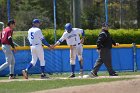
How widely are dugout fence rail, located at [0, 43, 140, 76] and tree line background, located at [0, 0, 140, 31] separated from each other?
28.1 metres

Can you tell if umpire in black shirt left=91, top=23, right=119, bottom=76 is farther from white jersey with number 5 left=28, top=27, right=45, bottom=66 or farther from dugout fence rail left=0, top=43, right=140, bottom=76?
dugout fence rail left=0, top=43, right=140, bottom=76

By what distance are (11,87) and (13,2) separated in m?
43.7

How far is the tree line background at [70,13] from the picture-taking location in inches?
1916

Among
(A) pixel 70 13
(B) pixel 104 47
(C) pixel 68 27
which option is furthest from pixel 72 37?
(A) pixel 70 13

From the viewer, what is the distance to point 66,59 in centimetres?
1842

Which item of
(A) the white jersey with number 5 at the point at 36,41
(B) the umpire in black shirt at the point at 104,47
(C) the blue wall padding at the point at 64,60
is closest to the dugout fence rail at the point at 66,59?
(C) the blue wall padding at the point at 64,60

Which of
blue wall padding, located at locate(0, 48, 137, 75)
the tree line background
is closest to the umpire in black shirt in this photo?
blue wall padding, located at locate(0, 48, 137, 75)

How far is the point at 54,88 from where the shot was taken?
12188 millimetres

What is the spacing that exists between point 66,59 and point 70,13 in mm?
34012

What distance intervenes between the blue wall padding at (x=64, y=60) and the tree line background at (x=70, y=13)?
28123 mm

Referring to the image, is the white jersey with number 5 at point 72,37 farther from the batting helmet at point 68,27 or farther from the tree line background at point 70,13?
the tree line background at point 70,13

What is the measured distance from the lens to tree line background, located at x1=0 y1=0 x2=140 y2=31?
48656 mm

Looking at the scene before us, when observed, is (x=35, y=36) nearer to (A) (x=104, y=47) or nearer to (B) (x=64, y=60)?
(A) (x=104, y=47)

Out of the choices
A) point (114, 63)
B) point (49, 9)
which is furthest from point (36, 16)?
point (114, 63)
